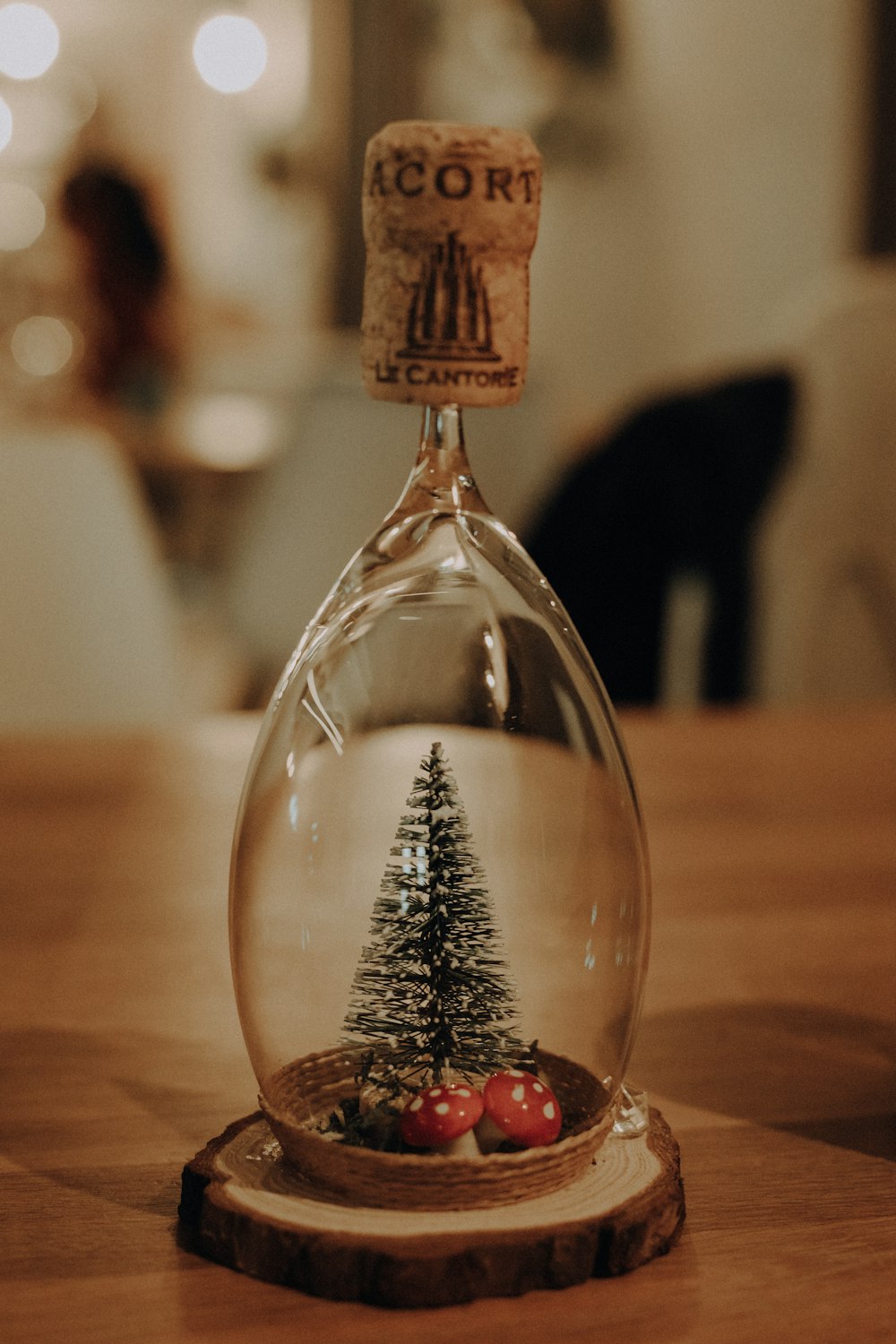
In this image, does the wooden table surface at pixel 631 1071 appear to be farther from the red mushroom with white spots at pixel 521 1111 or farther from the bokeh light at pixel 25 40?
the bokeh light at pixel 25 40

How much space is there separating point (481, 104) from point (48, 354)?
1600mm

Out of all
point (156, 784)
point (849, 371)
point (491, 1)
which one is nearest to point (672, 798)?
point (156, 784)

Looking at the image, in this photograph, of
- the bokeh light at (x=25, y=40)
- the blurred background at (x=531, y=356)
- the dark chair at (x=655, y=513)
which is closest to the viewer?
the blurred background at (x=531, y=356)

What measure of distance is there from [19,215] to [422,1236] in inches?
290

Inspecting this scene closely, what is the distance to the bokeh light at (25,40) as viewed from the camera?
5918 millimetres

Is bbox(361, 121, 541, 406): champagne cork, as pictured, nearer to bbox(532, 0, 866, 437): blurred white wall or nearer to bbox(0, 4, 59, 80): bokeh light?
bbox(532, 0, 866, 437): blurred white wall

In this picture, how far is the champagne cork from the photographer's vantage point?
1.28ft

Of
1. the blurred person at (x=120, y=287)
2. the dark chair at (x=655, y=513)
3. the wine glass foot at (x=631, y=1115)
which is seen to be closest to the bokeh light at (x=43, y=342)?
the blurred person at (x=120, y=287)

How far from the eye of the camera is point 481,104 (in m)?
4.93

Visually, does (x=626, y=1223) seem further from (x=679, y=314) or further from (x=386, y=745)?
(x=679, y=314)

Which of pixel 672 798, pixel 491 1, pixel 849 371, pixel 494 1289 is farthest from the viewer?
pixel 491 1

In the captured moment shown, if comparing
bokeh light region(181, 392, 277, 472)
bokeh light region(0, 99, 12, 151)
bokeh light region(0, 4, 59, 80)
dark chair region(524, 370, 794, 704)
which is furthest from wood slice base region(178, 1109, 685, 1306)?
bokeh light region(0, 99, 12, 151)

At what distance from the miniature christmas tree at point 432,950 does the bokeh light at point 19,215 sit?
280 inches

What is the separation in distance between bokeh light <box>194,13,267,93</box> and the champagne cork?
6.23 metres
